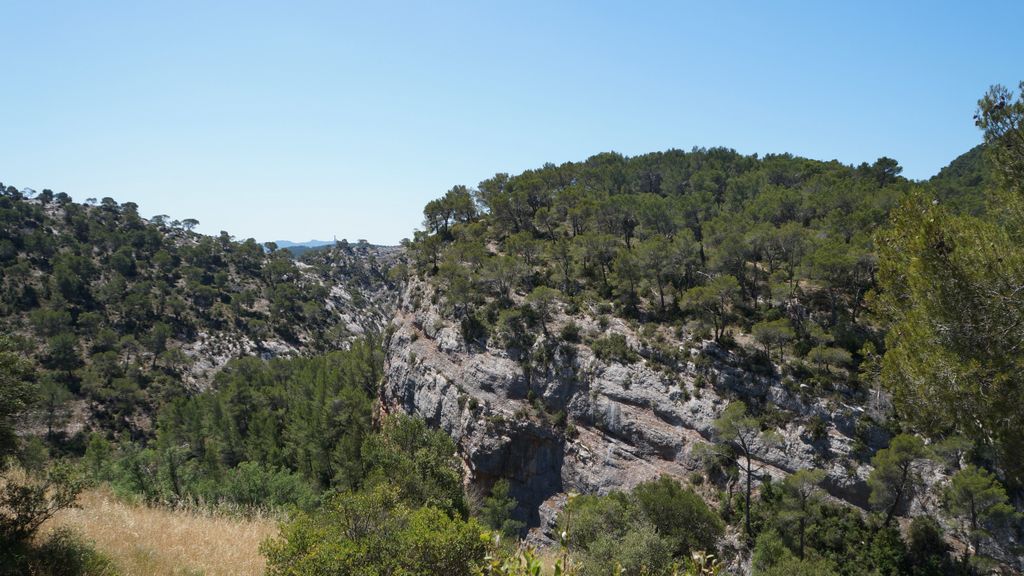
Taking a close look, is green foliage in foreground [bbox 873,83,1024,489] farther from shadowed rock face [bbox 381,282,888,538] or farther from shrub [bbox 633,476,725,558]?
shadowed rock face [bbox 381,282,888,538]

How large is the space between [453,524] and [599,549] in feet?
40.6

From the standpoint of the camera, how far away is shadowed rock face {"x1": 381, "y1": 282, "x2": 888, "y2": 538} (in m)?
29.2

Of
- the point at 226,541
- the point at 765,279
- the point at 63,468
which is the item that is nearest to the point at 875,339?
the point at 765,279

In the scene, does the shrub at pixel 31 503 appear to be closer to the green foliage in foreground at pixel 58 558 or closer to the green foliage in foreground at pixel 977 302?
the green foliage in foreground at pixel 58 558

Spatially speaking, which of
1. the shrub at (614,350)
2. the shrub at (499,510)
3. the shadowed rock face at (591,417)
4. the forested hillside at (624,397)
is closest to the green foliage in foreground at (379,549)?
the forested hillside at (624,397)

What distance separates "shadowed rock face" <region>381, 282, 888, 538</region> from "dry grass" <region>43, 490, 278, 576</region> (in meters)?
26.7

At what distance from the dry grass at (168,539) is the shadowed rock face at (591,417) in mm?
26710

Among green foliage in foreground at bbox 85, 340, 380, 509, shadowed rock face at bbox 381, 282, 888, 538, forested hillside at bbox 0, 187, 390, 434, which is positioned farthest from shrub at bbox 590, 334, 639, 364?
forested hillside at bbox 0, 187, 390, 434

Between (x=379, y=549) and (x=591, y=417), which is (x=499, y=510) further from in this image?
(x=379, y=549)

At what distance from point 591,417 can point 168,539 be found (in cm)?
3017

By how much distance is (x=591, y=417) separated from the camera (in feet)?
118

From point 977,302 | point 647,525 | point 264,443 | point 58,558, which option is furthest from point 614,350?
point 264,443

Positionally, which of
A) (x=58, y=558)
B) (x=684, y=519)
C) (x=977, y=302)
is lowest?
(x=684, y=519)

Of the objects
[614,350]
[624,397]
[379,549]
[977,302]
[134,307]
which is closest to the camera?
[379,549]
